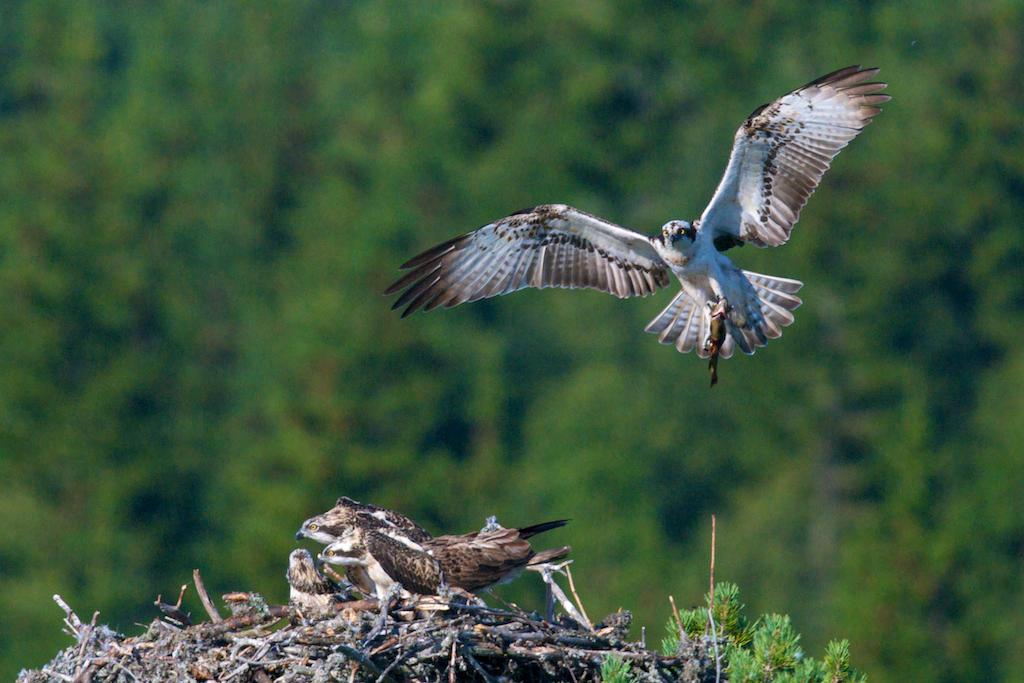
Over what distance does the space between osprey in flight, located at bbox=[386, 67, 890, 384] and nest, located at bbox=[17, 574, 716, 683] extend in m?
3.31

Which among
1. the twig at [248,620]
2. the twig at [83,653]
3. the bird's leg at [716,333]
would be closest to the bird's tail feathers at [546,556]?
the twig at [248,620]

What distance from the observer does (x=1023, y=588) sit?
3669 cm

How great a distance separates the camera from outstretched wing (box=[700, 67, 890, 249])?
1358 cm

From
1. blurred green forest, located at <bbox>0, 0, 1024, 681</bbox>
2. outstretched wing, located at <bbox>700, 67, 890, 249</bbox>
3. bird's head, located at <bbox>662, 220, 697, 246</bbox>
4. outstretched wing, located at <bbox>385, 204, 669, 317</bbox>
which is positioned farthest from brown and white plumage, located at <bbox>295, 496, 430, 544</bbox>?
blurred green forest, located at <bbox>0, 0, 1024, 681</bbox>

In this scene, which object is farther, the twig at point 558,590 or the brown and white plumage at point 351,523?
the brown and white plumage at point 351,523

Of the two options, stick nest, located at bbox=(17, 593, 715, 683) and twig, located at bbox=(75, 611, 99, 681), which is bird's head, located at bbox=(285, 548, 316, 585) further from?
twig, located at bbox=(75, 611, 99, 681)

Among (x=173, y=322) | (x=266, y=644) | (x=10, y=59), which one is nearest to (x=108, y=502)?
(x=173, y=322)

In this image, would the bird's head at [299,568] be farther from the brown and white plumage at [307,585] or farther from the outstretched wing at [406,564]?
the outstretched wing at [406,564]

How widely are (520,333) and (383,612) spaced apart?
38.5m

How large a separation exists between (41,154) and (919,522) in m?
22.3

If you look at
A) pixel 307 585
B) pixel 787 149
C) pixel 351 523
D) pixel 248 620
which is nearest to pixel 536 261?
pixel 787 149

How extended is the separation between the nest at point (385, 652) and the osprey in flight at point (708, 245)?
10.9 feet

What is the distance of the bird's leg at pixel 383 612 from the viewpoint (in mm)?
10258

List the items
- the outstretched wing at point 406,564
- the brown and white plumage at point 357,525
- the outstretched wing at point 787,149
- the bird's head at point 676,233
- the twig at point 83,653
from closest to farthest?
the twig at point 83,653 → the outstretched wing at point 406,564 → the brown and white plumage at point 357,525 → the outstretched wing at point 787,149 → the bird's head at point 676,233
